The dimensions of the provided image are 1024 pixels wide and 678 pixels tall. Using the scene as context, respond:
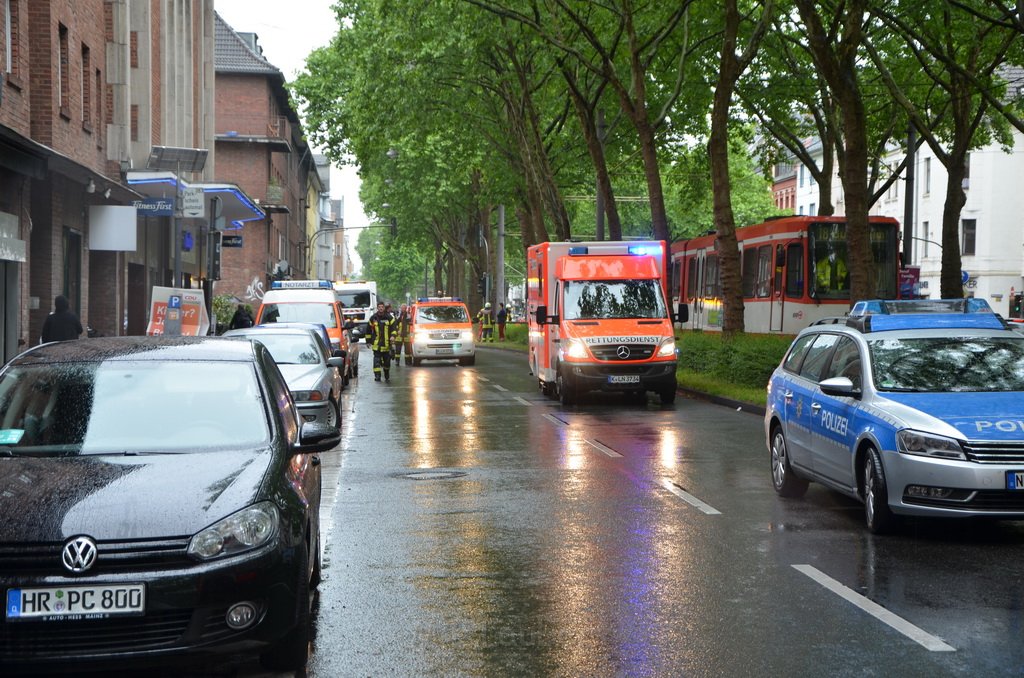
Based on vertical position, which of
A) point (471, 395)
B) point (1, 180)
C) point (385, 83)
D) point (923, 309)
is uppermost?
point (385, 83)

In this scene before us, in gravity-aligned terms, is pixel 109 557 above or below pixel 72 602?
above

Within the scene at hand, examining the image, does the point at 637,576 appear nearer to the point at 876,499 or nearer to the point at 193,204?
the point at 876,499

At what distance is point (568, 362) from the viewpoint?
2281cm

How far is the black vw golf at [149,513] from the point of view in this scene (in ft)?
17.5

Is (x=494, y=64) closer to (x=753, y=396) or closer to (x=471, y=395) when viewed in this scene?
(x=471, y=395)

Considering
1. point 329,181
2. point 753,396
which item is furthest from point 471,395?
point 329,181

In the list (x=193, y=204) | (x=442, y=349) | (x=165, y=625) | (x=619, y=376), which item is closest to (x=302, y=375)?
(x=193, y=204)

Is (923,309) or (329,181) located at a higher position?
(329,181)

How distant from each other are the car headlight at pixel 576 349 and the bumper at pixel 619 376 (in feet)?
0.52

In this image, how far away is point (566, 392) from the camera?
23.0m

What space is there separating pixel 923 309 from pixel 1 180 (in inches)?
600

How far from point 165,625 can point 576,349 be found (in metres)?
17.6

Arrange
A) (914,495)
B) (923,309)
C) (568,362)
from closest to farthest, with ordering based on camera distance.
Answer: (914,495)
(923,309)
(568,362)

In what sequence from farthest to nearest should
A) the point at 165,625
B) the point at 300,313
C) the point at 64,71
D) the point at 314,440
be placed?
the point at 300,313, the point at 64,71, the point at 314,440, the point at 165,625
